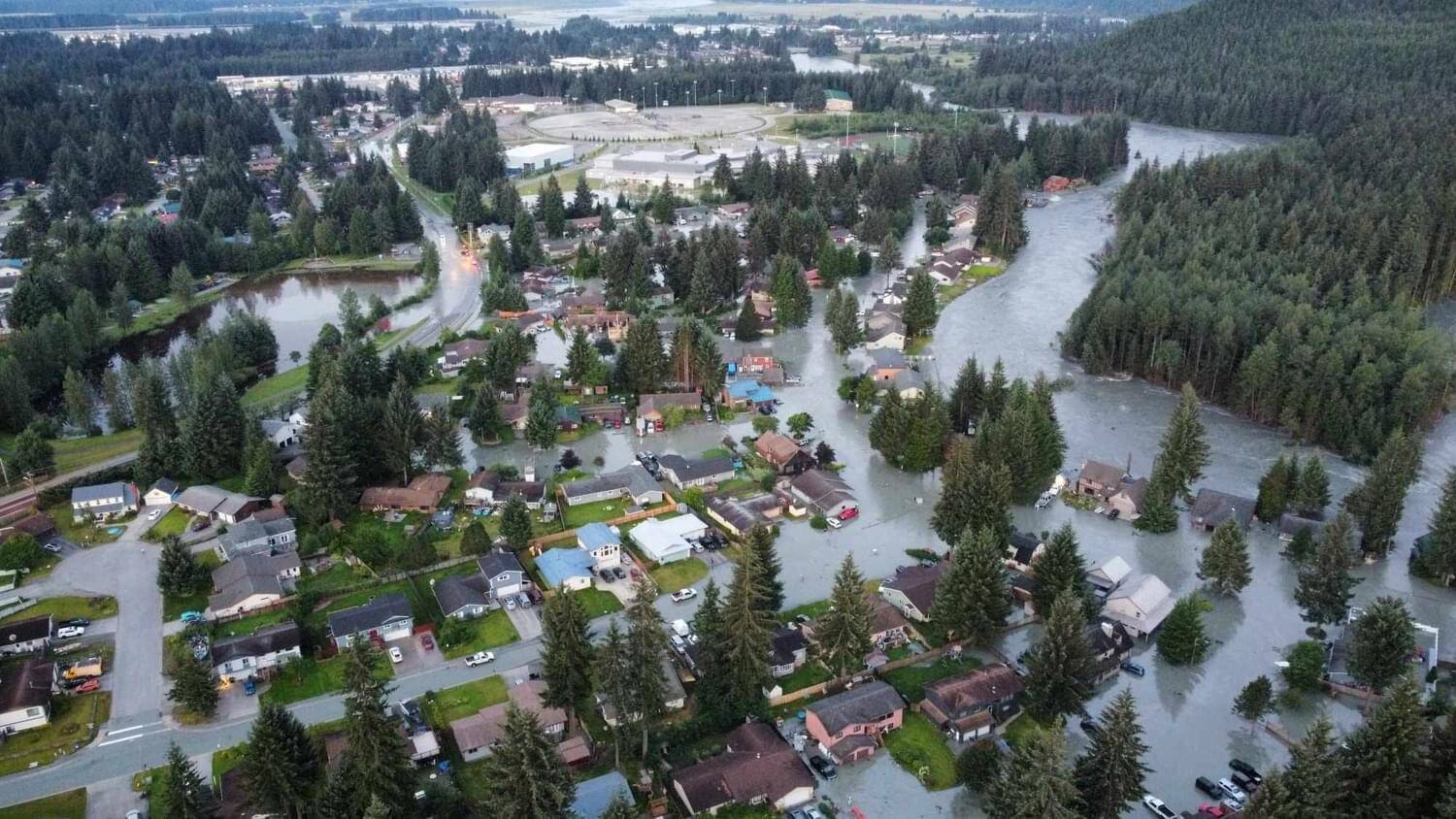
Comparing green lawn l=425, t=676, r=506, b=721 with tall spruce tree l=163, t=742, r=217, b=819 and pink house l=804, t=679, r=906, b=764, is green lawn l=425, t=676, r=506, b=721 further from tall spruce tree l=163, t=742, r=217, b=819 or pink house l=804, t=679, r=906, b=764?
pink house l=804, t=679, r=906, b=764

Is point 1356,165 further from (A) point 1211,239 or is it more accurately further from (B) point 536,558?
(B) point 536,558

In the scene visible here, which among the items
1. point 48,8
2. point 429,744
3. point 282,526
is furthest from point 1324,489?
point 48,8

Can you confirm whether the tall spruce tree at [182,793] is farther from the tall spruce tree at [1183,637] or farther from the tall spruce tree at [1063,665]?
the tall spruce tree at [1183,637]

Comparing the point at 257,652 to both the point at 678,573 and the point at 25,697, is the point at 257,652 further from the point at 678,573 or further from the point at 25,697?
the point at 678,573

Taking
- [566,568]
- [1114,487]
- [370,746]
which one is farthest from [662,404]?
[370,746]

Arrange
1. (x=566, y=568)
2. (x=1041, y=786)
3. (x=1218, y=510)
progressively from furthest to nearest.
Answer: (x=1218, y=510) < (x=566, y=568) < (x=1041, y=786)

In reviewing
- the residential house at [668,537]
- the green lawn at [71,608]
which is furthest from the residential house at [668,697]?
the green lawn at [71,608]
